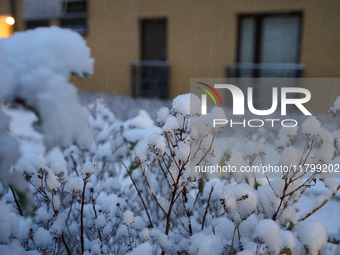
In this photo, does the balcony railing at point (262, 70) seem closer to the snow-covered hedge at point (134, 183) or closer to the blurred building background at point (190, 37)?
the blurred building background at point (190, 37)

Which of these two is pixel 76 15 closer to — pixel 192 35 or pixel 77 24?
pixel 77 24

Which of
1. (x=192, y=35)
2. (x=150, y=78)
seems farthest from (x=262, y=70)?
(x=150, y=78)

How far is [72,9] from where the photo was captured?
9.54 m

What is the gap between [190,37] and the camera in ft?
26.8

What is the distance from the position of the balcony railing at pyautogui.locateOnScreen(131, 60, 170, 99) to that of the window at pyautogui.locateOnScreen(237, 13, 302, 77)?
2.13 m

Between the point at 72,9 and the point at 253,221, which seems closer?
the point at 253,221

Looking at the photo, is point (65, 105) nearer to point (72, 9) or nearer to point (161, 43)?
point (161, 43)

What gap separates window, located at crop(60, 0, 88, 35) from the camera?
939 cm

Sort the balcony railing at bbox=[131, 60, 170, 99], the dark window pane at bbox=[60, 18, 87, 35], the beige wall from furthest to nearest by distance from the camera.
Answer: the dark window pane at bbox=[60, 18, 87, 35], the balcony railing at bbox=[131, 60, 170, 99], the beige wall

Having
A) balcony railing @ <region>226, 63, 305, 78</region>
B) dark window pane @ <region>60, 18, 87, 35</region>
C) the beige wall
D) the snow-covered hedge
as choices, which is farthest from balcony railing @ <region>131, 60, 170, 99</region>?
the snow-covered hedge

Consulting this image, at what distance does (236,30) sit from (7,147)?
24.9 feet

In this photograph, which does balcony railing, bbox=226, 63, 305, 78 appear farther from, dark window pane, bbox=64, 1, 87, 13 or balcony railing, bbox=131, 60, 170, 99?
dark window pane, bbox=64, 1, 87, 13

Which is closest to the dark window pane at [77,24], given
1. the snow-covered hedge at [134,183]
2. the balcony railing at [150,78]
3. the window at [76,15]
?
the window at [76,15]

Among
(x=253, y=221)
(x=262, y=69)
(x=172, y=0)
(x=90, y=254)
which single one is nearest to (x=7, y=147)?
(x=90, y=254)
